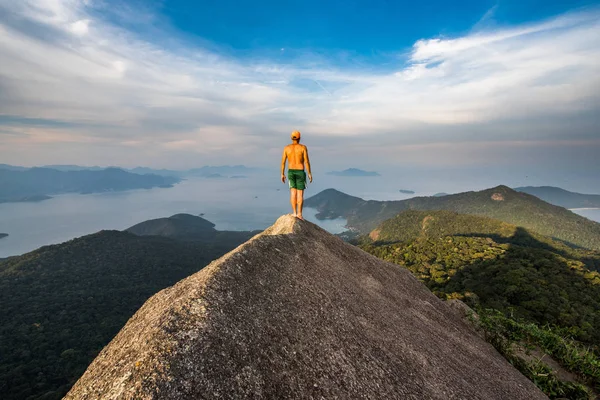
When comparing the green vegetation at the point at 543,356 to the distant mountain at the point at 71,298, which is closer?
the green vegetation at the point at 543,356

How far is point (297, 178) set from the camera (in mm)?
13336

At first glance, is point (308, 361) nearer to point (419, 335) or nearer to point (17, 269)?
point (419, 335)

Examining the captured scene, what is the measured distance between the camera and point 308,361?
6020mm

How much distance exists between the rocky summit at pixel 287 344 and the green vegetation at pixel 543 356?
1.81m

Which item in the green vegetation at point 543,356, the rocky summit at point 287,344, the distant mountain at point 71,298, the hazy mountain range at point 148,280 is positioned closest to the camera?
the rocky summit at point 287,344

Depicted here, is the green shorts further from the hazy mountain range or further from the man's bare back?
the hazy mountain range

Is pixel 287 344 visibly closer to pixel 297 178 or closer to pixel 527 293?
pixel 297 178

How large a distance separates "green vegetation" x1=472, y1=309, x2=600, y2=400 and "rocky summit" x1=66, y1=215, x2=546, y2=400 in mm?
1807

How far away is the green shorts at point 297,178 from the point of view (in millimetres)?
13242

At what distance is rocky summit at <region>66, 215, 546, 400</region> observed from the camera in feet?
15.7

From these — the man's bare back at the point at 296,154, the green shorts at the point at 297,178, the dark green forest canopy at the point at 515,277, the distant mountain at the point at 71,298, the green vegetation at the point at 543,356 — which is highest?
the man's bare back at the point at 296,154

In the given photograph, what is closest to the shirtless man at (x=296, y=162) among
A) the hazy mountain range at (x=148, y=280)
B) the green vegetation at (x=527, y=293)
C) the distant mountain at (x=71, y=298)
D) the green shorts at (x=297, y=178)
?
the green shorts at (x=297, y=178)

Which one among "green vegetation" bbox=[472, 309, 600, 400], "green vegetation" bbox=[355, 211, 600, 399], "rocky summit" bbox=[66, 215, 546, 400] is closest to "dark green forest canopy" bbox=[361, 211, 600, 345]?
"green vegetation" bbox=[355, 211, 600, 399]

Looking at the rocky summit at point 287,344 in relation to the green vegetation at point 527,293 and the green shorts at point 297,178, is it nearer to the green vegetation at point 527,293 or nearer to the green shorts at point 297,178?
the green shorts at point 297,178
